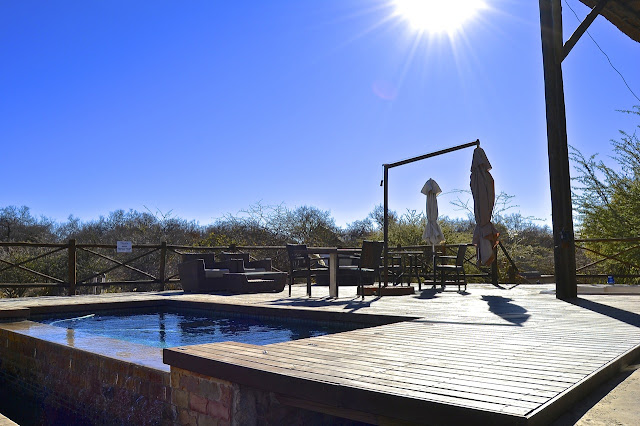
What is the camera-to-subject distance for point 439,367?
6.92 feet

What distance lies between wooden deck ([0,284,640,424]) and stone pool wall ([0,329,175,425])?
12.4 inches

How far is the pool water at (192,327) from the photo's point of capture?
15.6 ft

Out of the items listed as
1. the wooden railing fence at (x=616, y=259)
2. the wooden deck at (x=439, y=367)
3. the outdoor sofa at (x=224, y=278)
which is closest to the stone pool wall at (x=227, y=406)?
the wooden deck at (x=439, y=367)

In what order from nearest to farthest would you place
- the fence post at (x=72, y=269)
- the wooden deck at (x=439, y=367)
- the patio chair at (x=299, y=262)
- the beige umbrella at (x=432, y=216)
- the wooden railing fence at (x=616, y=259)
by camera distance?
1. the wooden deck at (x=439, y=367)
2. the patio chair at (x=299, y=262)
3. the beige umbrella at (x=432, y=216)
4. the fence post at (x=72, y=269)
5. the wooden railing fence at (x=616, y=259)

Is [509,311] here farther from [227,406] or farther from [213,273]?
[213,273]

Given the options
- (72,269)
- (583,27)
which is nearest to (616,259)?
(583,27)

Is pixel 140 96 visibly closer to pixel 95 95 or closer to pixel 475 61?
pixel 95 95

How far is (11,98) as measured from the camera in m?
15.3

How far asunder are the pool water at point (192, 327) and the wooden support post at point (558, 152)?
2.80 metres

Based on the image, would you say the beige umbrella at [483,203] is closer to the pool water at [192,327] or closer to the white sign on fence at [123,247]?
the pool water at [192,327]

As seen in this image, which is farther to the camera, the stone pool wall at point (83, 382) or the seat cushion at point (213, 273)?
the seat cushion at point (213, 273)

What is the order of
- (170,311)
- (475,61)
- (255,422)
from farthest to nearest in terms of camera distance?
(475,61)
(170,311)
(255,422)

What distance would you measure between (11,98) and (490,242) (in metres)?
14.9

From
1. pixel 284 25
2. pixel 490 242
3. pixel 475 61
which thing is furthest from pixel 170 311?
pixel 475 61
